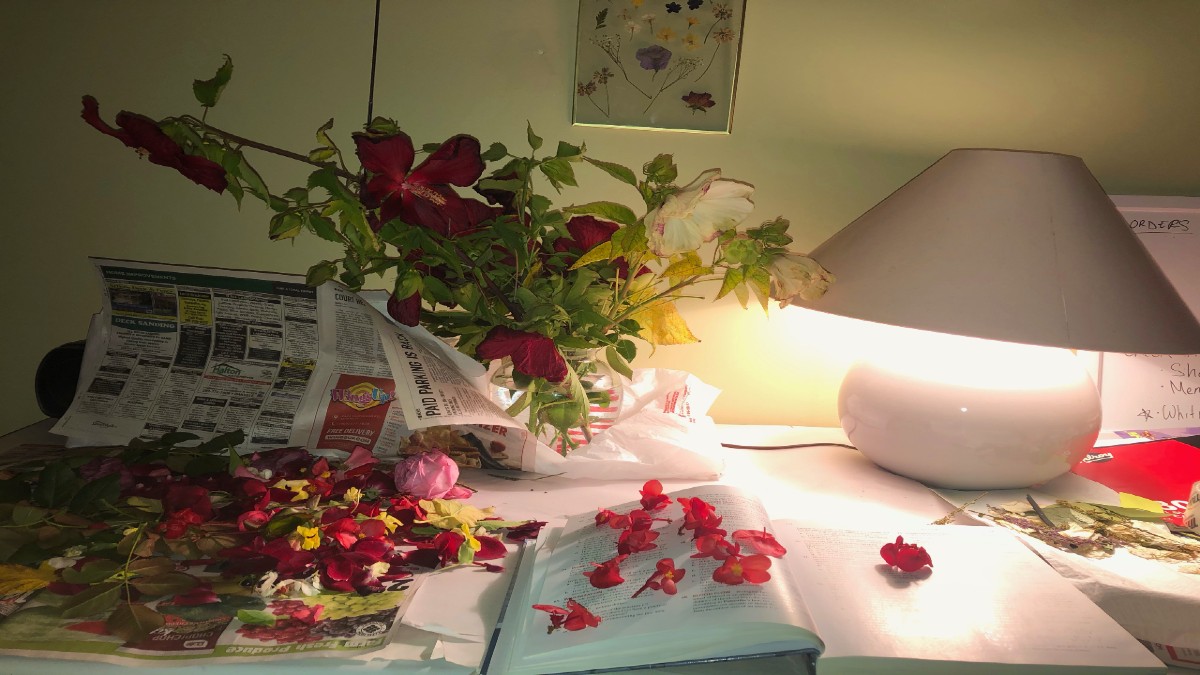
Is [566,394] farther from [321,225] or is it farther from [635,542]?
[321,225]

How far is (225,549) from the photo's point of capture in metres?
0.72

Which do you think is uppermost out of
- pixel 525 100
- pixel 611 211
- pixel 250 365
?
pixel 525 100

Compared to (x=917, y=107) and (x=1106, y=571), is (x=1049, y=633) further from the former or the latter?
(x=917, y=107)

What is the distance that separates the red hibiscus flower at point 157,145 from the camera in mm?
674

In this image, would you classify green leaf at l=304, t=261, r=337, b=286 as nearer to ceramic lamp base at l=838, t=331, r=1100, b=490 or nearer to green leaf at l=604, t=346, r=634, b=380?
green leaf at l=604, t=346, r=634, b=380

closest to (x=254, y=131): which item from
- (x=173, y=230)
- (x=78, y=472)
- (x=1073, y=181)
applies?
(x=173, y=230)

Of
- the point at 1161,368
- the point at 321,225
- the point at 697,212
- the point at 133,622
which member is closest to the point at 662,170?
the point at 697,212

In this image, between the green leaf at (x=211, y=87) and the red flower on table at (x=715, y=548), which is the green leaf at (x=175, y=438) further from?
the red flower on table at (x=715, y=548)

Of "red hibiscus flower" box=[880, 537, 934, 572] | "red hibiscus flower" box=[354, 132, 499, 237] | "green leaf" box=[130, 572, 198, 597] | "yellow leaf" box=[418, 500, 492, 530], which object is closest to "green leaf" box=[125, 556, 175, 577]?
"green leaf" box=[130, 572, 198, 597]

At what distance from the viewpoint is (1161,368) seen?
1261 mm

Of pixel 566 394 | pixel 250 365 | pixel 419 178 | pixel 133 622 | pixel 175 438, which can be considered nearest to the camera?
pixel 133 622

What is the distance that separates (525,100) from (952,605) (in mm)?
870

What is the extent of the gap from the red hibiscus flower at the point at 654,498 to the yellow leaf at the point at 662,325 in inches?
5.8

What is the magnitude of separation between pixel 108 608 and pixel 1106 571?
2.73 feet
